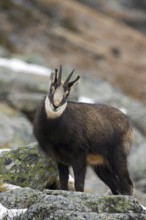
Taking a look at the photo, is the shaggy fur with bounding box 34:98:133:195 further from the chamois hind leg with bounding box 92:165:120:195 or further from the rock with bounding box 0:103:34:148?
the rock with bounding box 0:103:34:148

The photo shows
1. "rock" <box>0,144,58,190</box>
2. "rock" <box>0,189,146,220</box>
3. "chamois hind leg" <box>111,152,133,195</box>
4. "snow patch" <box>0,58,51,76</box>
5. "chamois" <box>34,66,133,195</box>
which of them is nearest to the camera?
"rock" <box>0,189,146,220</box>

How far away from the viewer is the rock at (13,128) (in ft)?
76.8

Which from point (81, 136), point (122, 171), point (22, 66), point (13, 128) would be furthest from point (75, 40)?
point (81, 136)

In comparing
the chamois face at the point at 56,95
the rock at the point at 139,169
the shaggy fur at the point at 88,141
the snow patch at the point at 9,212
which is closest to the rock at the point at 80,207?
the snow patch at the point at 9,212

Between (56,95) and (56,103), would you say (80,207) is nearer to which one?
(56,103)

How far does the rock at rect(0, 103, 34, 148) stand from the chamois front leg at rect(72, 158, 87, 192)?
27.1 ft

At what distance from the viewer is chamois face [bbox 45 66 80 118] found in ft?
44.6

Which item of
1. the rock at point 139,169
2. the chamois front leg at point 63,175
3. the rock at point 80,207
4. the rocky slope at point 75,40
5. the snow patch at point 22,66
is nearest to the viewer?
the rock at point 80,207

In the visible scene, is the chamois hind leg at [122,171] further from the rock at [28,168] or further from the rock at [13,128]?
the rock at [13,128]

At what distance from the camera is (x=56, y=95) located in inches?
536

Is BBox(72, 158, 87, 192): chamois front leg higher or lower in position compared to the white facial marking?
lower

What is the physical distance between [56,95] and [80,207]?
3.59 metres

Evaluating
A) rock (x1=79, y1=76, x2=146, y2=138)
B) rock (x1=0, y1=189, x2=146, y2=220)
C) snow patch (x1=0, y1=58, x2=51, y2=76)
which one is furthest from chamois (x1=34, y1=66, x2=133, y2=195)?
snow patch (x1=0, y1=58, x2=51, y2=76)

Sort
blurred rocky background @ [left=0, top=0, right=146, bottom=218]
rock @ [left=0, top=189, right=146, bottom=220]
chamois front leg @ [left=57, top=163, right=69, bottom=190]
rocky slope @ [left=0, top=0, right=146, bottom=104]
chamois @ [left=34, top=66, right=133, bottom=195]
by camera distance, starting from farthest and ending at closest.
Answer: rocky slope @ [left=0, top=0, right=146, bottom=104]
blurred rocky background @ [left=0, top=0, right=146, bottom=218]
chamois front leg @ [left=57, top=163, right=69, bottom=190]
chamois @ [left=34, top=66, right=133, bottom=195]
rock @ [left=0, top=189, right=146, bottom=220]
